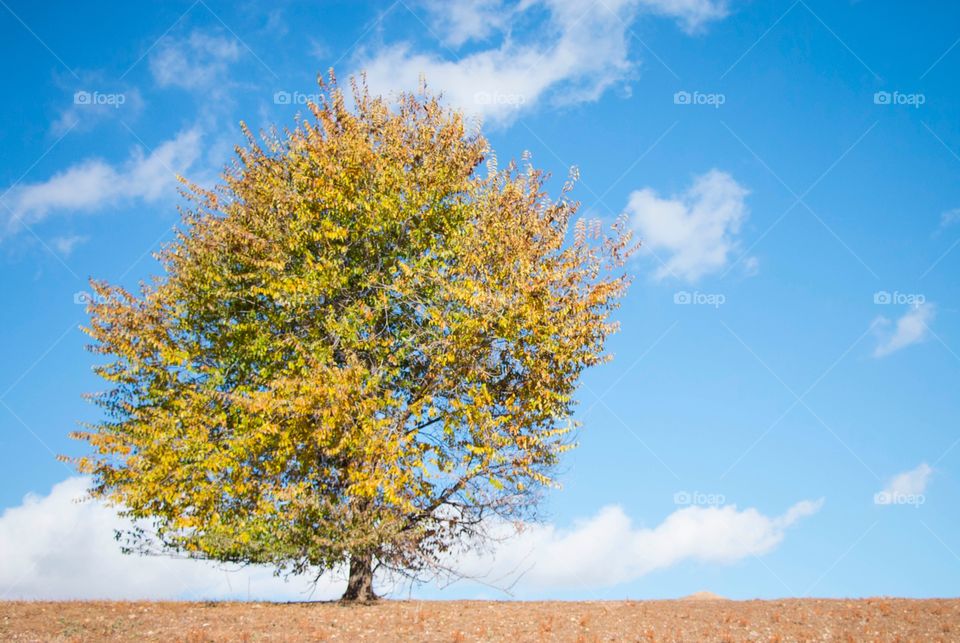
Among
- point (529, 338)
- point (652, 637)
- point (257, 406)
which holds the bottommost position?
point (652, 637)

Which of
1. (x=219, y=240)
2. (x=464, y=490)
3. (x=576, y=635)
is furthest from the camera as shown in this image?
(x=219, y=240)

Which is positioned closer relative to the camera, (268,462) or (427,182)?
(268,462)

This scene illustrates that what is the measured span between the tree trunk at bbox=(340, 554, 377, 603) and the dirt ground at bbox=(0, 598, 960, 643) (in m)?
0.92

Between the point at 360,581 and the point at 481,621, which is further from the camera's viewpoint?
the point at 360,581

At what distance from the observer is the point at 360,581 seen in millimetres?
19016

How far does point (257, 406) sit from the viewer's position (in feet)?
53.1

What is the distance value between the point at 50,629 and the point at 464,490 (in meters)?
9.18

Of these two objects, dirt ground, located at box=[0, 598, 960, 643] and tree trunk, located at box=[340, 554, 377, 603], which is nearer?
dirt ground, located at box=[0, 598, 960, 643]

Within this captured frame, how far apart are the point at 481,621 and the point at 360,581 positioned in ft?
14.4

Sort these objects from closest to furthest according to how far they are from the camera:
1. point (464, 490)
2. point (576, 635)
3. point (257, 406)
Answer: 1. point (576, 635)
2. point (257, 406)
3. point (464, 490)

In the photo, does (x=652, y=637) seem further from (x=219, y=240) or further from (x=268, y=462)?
(x=219, y=240)

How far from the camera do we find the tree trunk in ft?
61.9

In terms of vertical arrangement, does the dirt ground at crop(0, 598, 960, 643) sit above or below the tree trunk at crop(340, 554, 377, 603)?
below

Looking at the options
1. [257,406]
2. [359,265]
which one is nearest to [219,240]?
[359,265]
